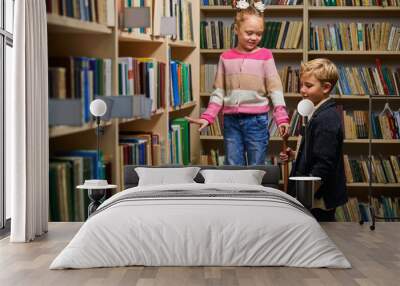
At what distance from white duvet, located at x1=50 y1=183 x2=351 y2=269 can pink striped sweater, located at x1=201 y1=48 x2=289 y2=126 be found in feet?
6.34

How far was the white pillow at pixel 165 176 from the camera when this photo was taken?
5.32 m

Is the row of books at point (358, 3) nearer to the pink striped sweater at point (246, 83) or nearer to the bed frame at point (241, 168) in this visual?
the pink striped sweater at point (246, 83)

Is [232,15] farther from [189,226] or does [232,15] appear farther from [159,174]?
[189,226]

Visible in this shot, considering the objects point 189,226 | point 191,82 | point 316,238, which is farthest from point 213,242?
point 191,82

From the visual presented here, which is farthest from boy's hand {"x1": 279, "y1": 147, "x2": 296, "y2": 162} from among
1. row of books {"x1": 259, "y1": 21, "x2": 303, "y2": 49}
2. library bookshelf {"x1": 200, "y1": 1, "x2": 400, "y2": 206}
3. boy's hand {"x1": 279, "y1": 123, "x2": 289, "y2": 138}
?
row of books {"x1": 259, "y1": 21, "x2": 303, "y2": 49}

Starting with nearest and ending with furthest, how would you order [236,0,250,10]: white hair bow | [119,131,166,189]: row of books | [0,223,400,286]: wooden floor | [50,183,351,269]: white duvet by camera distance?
[0,223,400,286]: wooden floor → [50,183,351,269]: white duvet → [119,131,166,189]: row of books → [236,0,250,10]: white hair bow

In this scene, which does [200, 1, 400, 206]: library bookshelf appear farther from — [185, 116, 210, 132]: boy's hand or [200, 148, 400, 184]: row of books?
[185, 116, 210, 132]: boy's hand

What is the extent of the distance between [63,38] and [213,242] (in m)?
1.27

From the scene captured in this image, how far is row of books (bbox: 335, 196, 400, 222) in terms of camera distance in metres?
6.74

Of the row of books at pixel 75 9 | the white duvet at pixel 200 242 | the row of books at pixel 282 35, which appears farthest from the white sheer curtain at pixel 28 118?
the row of books at pixel 282 35

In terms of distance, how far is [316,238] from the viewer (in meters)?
4.14

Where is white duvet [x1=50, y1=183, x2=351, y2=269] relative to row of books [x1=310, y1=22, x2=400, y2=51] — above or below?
below

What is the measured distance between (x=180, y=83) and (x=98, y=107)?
3.97 feet

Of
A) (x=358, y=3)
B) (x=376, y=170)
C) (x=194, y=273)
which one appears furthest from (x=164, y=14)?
(x=194, y=273)
